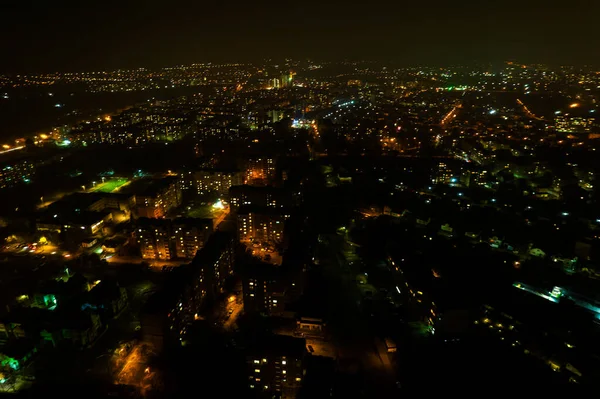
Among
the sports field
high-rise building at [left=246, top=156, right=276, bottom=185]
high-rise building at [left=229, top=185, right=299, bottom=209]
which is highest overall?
high-rise building at [left=229, top=185, right=299, bottom=209]

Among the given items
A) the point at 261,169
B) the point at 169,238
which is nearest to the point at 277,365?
the point at 169,238

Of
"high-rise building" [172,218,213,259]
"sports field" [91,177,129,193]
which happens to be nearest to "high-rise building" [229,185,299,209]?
"high-rise building" [172,218,213,259]

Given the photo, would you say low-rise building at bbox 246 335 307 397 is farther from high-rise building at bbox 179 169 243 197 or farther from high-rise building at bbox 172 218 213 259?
high-rise building at bbox 179 169 243 197

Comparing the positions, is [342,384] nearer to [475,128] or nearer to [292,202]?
[292,202]

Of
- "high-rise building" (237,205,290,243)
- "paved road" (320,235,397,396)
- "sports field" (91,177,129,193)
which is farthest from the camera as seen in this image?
"sports field" (91,177,129,193)

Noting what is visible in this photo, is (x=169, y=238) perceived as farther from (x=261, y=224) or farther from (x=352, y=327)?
(x=352, y=327)

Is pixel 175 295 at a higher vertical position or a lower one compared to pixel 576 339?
higher

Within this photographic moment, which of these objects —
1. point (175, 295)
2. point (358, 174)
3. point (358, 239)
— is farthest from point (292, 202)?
point (175, 295)

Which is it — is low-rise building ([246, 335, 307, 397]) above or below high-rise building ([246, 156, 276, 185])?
above
